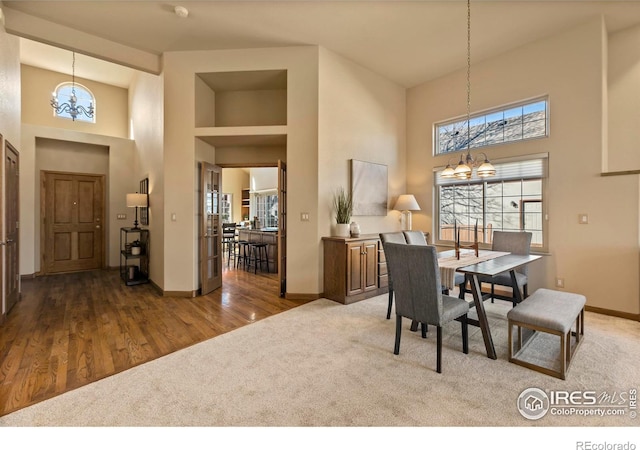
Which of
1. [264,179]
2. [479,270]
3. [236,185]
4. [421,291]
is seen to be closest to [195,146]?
[421,291]

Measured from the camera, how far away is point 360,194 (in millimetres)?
4766

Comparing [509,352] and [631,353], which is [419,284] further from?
[631,353]

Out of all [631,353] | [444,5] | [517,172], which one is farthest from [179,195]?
[631,353]

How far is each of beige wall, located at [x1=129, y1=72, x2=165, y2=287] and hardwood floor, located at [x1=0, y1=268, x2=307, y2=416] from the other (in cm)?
61

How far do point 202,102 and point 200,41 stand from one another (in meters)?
0.82

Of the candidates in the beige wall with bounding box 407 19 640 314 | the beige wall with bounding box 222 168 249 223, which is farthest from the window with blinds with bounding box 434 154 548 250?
the beige wall with bounding box 222 168 249 223

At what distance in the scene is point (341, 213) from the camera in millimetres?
4375

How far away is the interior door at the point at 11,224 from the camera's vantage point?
3531 millimetres

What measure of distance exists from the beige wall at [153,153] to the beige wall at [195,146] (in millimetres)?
200

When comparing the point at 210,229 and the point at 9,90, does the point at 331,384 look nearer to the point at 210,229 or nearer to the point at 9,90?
the point at 210,229

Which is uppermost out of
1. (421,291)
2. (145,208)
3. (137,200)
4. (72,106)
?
(72,106)

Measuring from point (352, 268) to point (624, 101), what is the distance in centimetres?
403

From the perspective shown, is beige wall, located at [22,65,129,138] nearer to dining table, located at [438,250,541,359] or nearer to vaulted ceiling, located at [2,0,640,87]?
vaulted ceiling, located at [2,0,640,87]
